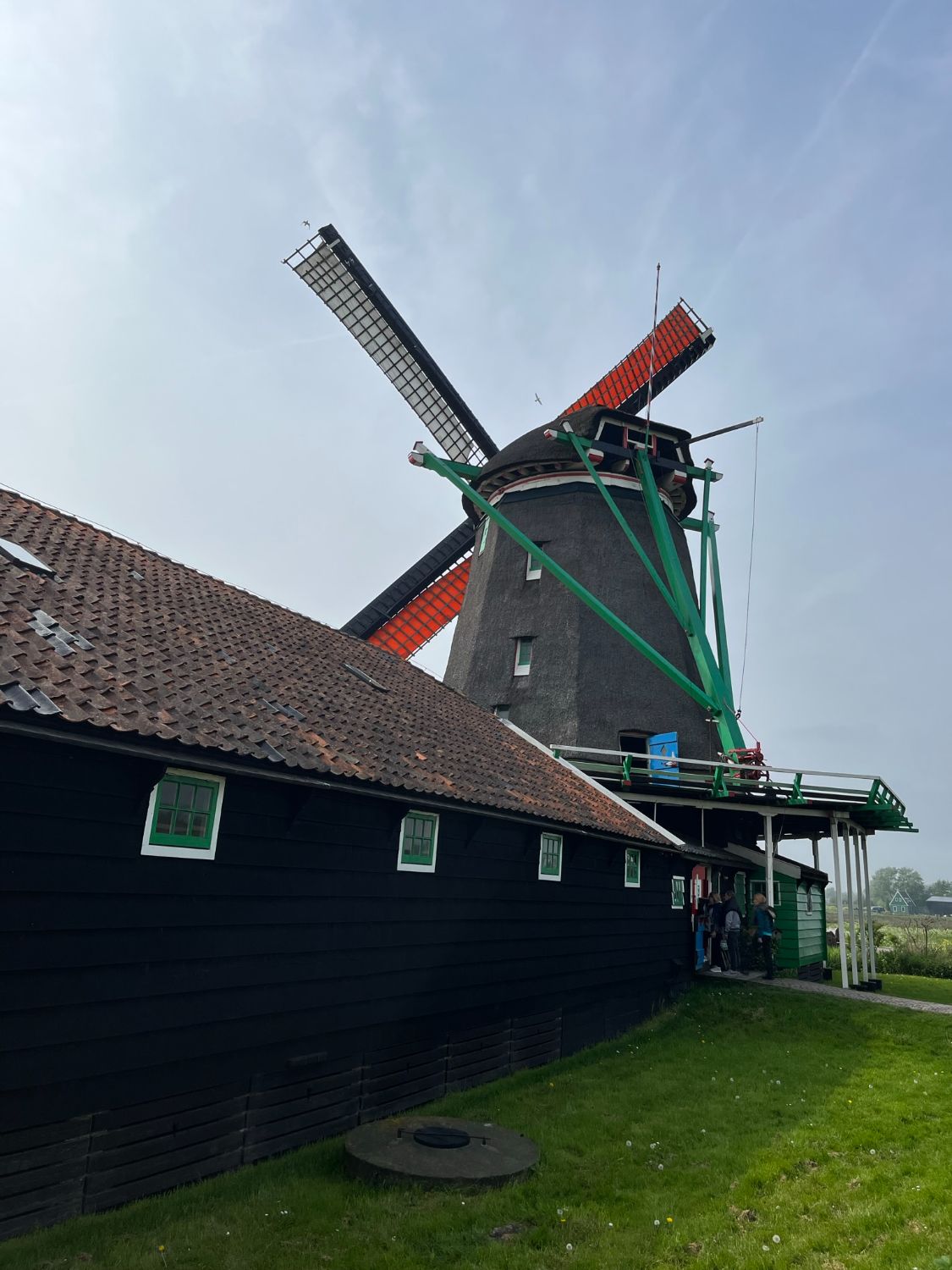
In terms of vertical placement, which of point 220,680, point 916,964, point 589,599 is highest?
point 589,599

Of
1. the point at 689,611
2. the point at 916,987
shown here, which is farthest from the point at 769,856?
the point at 689,611

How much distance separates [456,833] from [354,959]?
6.85 feet

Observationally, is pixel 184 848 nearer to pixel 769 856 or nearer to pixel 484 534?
pixel 769 856

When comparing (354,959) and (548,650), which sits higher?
(548,650)

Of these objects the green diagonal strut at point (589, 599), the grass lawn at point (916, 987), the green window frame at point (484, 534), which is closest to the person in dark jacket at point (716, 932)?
the grass lawn at point (916, 987)

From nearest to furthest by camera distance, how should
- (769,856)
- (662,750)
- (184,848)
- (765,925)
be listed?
(184,848) → (769,856) → (765,925) → (662,750)

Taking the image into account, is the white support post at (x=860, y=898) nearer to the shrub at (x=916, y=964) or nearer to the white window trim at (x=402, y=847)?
the shrub at (x=916, y=964)

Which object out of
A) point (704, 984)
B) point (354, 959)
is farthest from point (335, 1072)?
point (704, 984)

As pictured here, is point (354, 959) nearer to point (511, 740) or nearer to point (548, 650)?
point (511, 740)

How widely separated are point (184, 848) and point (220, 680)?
2.10 m

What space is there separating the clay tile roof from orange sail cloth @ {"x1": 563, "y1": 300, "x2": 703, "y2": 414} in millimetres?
18106

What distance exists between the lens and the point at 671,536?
2442 cm

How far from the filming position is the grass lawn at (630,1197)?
20.7 ft

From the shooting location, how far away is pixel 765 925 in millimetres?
19797
